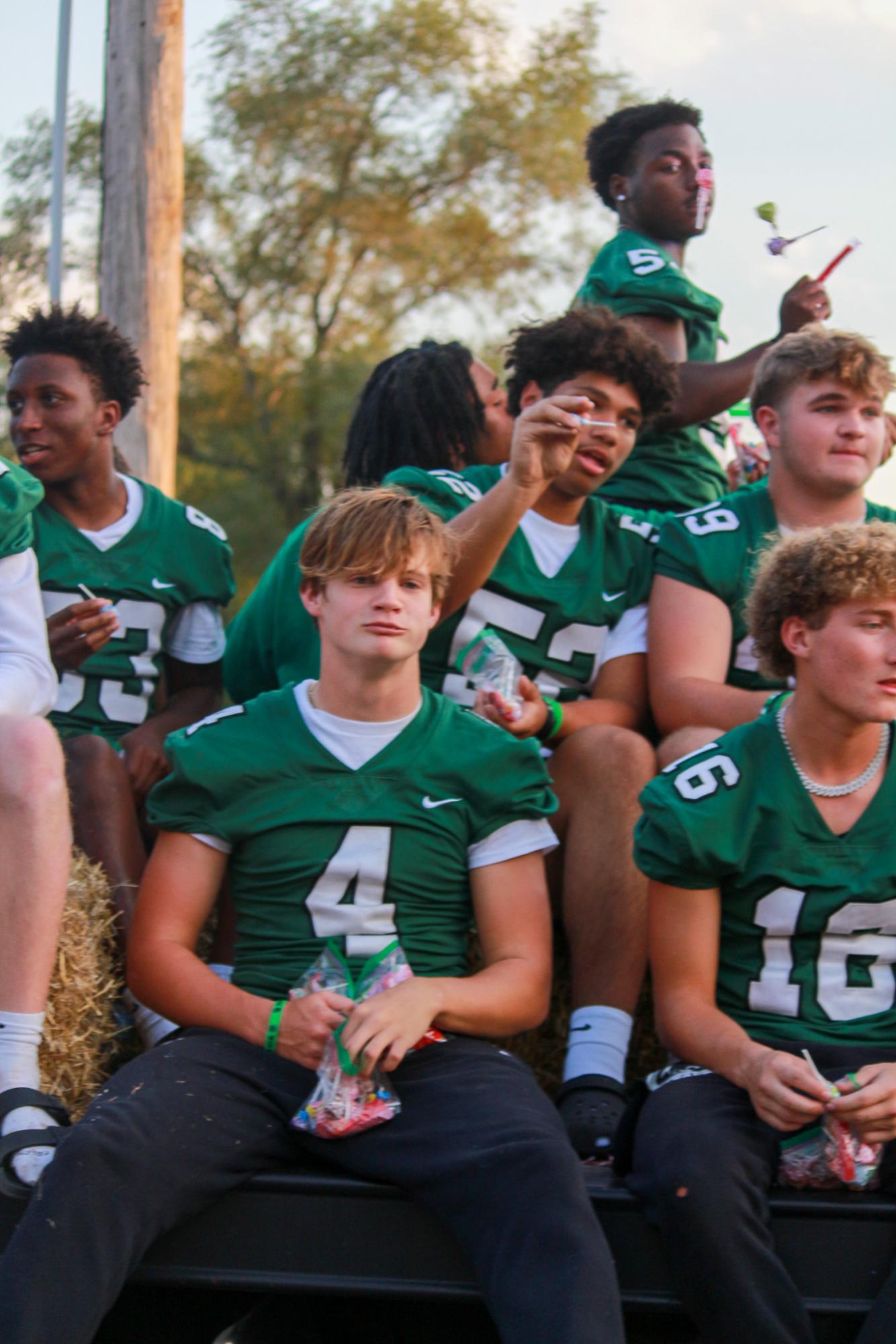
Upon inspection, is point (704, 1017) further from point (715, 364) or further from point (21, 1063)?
point (715, 364)

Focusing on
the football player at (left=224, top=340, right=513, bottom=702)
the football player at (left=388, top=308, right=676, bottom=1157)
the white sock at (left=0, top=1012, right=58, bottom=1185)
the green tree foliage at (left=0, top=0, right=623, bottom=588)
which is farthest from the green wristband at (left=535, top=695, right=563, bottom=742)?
the green tree foliage at (left=0, top=0, right=623, bottom=588)

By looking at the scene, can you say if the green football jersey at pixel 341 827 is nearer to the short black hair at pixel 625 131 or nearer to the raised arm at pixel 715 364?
Result: the raised arm at pixel 715 364

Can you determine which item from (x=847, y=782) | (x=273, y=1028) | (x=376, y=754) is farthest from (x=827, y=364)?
(x=273, y=1028)

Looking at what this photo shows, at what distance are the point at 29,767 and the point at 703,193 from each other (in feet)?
9.36

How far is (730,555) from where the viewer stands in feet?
10.9

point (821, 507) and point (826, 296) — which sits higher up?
point (826, 296)

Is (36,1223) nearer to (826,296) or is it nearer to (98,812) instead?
(98,812)

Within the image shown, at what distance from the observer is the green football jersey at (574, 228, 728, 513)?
414 centimetres

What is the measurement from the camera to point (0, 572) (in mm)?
2846

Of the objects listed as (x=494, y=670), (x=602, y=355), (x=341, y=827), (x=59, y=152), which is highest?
(x=59, y=152)

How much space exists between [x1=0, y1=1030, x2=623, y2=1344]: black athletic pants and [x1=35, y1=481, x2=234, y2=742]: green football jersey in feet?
3.95

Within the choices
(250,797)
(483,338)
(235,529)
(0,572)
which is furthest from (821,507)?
(483,338)

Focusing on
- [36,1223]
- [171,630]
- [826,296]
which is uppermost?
[826,296]

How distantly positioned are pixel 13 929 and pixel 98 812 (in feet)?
1.98
